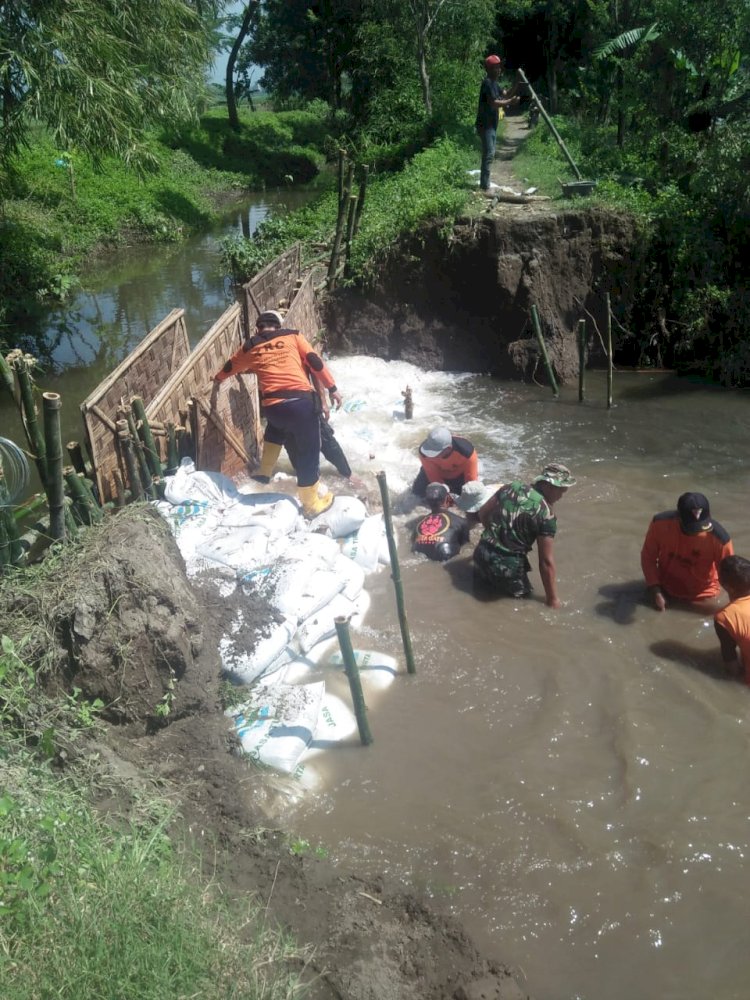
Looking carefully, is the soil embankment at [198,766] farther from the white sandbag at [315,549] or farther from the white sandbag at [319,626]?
the white sandbag at [315,549]

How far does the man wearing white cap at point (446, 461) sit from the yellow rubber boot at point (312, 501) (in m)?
0.82

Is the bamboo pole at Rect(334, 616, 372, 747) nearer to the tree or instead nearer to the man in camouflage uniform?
the man in camouflage uniform

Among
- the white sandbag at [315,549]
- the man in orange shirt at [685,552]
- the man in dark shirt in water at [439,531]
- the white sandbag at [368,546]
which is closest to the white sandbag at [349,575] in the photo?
the white sandbag at [315,549]

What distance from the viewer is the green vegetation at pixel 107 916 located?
2543 mm

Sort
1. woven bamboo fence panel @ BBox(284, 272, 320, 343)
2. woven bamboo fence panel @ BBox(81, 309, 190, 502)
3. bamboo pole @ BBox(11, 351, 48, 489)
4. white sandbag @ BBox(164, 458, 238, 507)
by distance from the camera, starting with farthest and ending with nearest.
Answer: woven bamboo fence panel @ BBox(284, 272, 320, 343) → white sandbag @ BBox(164, 458, 238, 507) → woven bamboo fence panel @ BBox(81, 309, 190, 502) → bamboo pole @ BBox(11, 351, 48, 489)

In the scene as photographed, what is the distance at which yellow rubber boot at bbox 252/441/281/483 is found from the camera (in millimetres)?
6909

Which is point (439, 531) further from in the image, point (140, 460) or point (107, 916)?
point (107, 916)

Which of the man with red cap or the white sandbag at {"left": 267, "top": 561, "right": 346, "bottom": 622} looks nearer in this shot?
the white sandbag at {"left": 267, "top": 561, "right": 346, "bottom": 622}

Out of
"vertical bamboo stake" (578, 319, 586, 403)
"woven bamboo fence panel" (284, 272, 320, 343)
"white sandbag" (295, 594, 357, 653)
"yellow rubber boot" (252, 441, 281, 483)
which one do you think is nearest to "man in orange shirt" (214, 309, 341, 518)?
"yellow rubber boot" (252, 441, 281, 483)

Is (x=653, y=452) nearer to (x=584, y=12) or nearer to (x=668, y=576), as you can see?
(x=668, y=576)

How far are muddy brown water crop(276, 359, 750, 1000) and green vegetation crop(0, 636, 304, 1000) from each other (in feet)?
3.12

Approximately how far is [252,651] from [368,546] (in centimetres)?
158

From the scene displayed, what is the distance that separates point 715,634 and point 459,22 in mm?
20930

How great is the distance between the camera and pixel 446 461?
6641 millimetres
